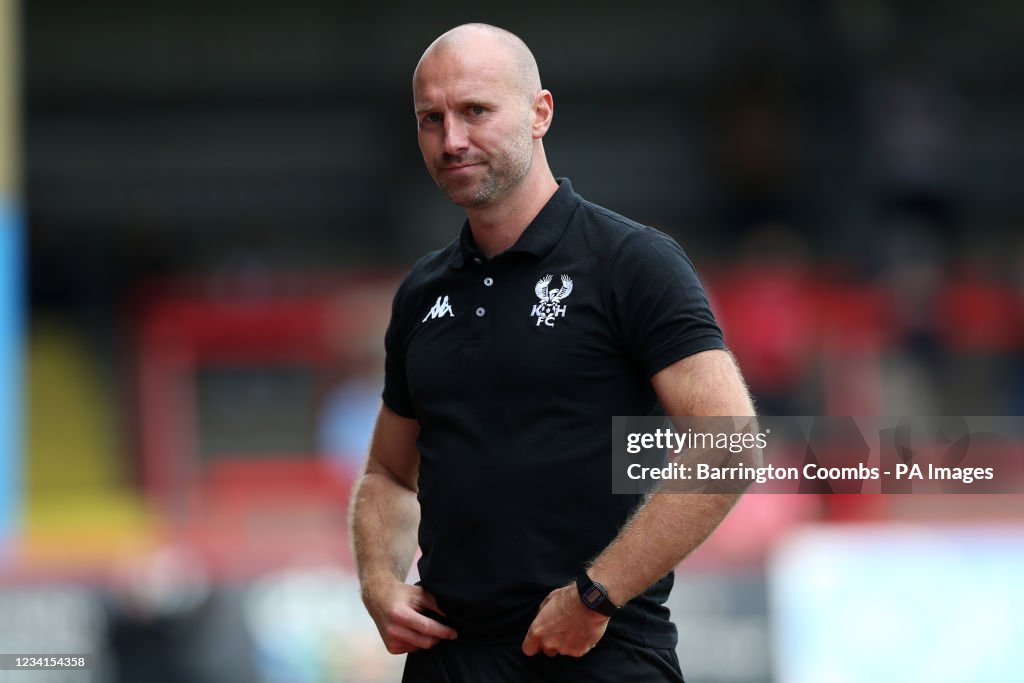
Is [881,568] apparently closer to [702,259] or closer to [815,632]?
[815,632]

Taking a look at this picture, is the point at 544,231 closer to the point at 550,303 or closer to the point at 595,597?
the point at 550,303

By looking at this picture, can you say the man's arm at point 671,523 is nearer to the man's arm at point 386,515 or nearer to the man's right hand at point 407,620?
the man's right hand at point 407,620

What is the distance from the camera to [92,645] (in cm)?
876

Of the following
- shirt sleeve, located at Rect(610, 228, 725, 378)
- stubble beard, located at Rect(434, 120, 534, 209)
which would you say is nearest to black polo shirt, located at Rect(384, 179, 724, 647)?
shirt sleeve, located at Rect(610, 228, 725, 378)

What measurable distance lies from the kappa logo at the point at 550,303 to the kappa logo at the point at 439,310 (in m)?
0.25

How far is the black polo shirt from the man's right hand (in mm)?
45

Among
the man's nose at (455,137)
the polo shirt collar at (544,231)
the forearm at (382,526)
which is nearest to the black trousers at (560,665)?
the forearm at (382,526)

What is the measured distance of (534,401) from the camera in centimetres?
337

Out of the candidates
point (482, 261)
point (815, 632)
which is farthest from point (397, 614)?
point (815, 632)

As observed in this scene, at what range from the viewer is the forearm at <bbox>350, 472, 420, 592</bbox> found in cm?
379

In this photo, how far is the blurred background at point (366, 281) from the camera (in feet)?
29.0

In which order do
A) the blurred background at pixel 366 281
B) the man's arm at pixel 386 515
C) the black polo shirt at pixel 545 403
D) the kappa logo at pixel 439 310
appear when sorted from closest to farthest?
the black polo shirt at pixel 545 403 < the kappa logo at pixel 439 310 < the man's arm at pixel 386 515 < the blurred background at pixel 366 281

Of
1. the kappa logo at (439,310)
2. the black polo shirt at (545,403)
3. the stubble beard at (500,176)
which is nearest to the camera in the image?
the black polo shirt at (545,403)

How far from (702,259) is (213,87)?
4.88 meters
